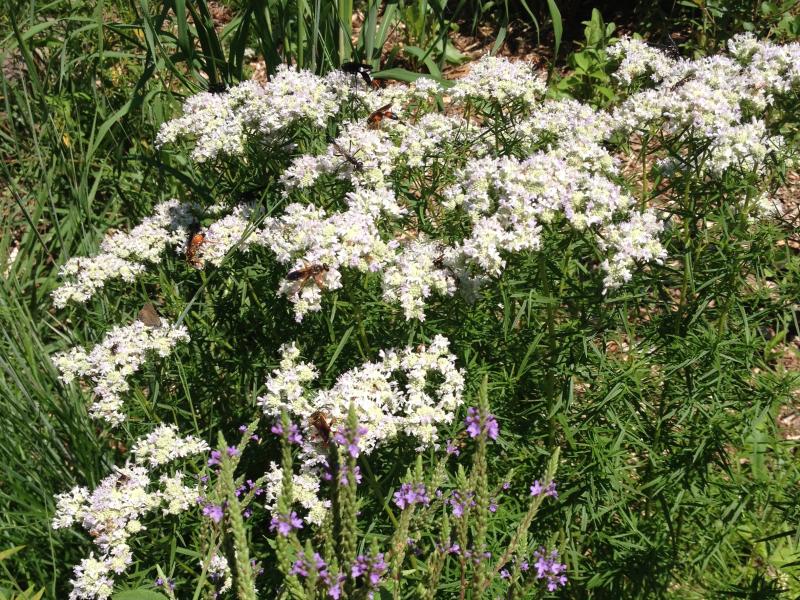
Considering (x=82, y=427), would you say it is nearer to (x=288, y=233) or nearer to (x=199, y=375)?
(x=199, y=375)

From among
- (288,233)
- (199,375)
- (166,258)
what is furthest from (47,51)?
(288,233)

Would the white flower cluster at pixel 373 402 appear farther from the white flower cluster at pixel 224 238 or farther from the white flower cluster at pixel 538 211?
the white flower cluster at pixel 224 238

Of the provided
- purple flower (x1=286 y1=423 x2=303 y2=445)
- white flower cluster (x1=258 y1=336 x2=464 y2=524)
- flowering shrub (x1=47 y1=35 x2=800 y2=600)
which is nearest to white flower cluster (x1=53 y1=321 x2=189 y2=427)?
flowering shrub (x1=47 y1=35 x2=800 y2=600)

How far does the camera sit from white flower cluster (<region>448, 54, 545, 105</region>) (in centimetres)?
358

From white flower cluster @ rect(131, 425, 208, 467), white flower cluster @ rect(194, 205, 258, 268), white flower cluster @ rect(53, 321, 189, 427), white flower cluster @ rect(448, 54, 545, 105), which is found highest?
white flower cluster @ rect(448, 54, 545, 105)

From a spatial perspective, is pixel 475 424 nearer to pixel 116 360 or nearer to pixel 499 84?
pixel 116 360

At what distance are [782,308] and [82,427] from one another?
3160mm

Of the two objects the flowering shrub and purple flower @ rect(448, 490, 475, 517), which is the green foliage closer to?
the flowering shrub

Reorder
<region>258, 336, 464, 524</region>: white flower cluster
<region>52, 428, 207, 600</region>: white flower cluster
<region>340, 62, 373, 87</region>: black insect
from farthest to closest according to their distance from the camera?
1. <region>340, 62, 373, 87</region>: black insect
2. <region>52, 428, 207, 600</region>: white flower cluster
3. <region>258, 336, 464, 524</region>: white flower cluster

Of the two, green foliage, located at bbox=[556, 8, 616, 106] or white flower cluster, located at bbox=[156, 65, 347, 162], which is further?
green foliage, located at bbox=[556, 8, 616, 106]

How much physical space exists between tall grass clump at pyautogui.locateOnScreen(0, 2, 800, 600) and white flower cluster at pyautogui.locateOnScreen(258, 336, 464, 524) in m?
0.01

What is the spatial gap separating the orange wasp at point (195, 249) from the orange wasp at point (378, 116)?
949 millimetres

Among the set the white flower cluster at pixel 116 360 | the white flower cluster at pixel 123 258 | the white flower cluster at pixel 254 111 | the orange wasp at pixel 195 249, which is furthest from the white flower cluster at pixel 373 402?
the white flower cluster at pixel 254 111

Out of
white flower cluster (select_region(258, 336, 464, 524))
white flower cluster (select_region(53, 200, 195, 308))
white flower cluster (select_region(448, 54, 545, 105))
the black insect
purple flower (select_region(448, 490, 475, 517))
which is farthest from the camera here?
the black insect
